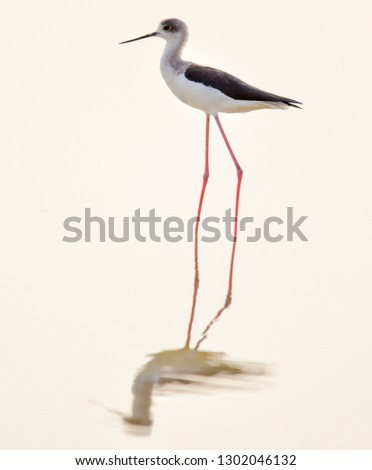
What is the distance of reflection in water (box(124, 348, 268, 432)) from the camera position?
5.46m

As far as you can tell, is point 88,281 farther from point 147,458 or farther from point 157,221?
point 147,458

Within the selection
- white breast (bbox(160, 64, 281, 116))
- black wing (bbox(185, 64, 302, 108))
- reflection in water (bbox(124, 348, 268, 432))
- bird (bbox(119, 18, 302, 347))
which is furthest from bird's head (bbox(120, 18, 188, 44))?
reflection in water (bbox(124, 348, 268, 432))

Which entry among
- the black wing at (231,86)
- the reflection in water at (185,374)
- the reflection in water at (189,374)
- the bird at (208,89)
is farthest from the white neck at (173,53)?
the reflection in water at (189,374)

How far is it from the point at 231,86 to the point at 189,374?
13.2ft

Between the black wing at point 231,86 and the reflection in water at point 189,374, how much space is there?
360 centimetres

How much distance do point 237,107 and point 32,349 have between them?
398 centimetres

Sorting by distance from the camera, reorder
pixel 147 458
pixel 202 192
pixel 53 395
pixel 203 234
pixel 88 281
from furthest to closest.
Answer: pixel 202 192, pixel 203 234, pixel 88 281, pixel 53 395, pixel 147 458

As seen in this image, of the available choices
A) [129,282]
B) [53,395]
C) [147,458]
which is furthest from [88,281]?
[147,458]

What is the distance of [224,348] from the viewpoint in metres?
6.11

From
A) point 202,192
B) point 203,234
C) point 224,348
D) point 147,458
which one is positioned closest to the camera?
point 147,458

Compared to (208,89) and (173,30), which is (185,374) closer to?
(208,89)

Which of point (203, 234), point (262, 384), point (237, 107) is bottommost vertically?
point (262, 384)

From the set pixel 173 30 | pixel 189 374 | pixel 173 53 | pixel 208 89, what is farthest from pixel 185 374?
pixel 173 30

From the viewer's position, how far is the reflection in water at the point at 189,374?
546 centimetres
